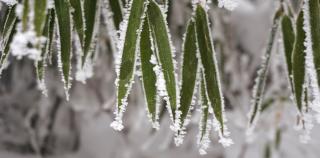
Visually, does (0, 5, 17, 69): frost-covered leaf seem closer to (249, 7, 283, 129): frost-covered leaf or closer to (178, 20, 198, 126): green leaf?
(178, 20, 198, 126): green leaf

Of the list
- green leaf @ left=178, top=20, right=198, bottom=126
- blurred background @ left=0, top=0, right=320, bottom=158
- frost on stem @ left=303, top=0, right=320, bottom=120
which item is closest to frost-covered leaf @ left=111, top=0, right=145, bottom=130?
green leaf @ left=178, top=20, right=198, bottom=126

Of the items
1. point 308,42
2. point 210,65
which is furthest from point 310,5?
point 210,65

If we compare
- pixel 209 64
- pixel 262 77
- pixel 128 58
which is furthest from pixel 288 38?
pixel 128 58

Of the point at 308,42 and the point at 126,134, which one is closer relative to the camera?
the point at 308,42

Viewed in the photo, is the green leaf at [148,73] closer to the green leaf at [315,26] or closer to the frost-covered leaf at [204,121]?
the frost-covered leaf at [204,121]

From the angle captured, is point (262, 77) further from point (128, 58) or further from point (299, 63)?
point (128, 58)

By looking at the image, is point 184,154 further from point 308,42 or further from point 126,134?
point 308,42
